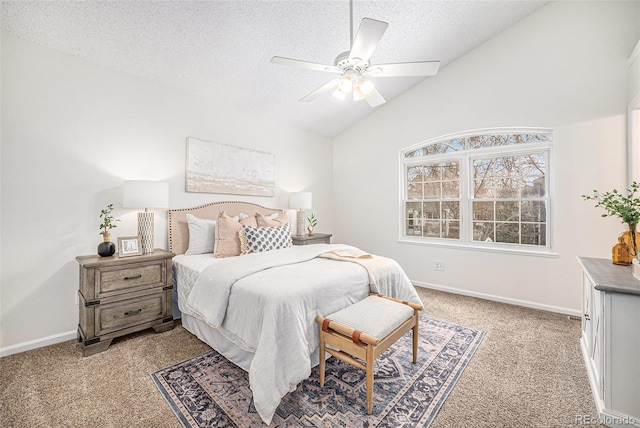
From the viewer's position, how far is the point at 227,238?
2.90m

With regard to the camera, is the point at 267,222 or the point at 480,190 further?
the point at 480,190

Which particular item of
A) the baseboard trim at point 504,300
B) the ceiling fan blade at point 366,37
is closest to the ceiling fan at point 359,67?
the ceiling fan blade at point 366,37

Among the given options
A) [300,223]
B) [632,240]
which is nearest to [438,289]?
[632,240]

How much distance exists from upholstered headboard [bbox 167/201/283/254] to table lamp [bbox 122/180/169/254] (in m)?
0.41

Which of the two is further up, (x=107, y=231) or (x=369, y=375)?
(x=107, y=231)

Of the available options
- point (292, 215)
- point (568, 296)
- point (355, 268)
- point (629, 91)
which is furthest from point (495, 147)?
point (292, 215)

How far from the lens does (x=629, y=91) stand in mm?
2639

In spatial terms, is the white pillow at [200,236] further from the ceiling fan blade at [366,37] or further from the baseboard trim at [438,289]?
the ceiling fan blade at [366,37]

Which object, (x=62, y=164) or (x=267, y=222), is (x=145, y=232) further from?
(x=267, y=222)

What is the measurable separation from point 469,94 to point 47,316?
203 inches

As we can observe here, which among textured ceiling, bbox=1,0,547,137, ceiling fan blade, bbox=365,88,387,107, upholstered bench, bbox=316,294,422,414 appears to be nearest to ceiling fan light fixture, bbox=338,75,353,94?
ceiling fan blade, bbox=365,88,387,107

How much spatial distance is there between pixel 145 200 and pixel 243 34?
5.90ft

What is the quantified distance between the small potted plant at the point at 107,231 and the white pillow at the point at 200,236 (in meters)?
0.68

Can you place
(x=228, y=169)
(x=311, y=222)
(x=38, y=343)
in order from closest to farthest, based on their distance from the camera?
(x=38, y=343), (x=228, y=169), (x=311, y=222)
